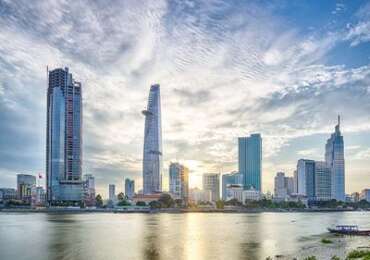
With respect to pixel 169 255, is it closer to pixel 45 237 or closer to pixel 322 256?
pixel 322 256

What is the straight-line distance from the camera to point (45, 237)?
103m

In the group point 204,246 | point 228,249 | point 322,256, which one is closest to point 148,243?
point 204,246

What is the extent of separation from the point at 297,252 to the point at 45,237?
58917mm

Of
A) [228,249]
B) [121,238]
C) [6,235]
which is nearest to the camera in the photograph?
[228,249]

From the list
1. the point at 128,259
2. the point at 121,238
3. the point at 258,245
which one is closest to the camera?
the point at 128,259

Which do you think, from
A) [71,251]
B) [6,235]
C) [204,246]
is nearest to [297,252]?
[204,246]

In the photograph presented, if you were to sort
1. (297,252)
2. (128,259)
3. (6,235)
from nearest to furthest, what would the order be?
(128,259) → (297,252) → (6,235)

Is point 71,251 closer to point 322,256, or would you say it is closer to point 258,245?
point 258,245

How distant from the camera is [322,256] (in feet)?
231

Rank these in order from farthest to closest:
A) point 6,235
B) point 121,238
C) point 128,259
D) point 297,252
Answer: point 6,235 < point 121,238 < point 297,252 < point 128,259

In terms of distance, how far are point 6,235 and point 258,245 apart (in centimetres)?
6264

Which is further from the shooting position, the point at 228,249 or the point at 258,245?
the point at 258,245

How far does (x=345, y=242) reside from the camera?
9250cm

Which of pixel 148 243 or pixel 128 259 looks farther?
pixel 148 243
